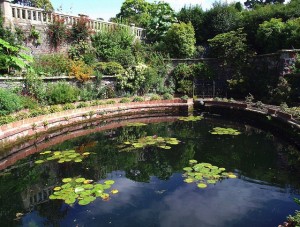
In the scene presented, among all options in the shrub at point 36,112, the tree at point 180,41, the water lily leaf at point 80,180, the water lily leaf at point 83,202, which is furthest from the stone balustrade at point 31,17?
the water lily leaf at point 83,202

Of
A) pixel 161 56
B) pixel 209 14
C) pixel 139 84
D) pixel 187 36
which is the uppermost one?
pixel 209 14

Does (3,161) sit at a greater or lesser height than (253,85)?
lesser

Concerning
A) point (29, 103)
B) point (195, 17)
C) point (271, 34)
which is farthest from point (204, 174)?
point (195, 17)

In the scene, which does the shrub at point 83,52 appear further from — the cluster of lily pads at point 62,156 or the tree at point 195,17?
the cluster of lily pads at point 62,156

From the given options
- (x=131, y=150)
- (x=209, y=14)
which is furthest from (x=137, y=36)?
(x=131, y=150)

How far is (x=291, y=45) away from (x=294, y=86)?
2674 millimetres

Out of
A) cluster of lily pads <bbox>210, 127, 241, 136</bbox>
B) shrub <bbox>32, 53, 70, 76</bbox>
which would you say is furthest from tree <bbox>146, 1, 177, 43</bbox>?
cluster of lily pads <bbox>210, 127, 241, 136</bbox>

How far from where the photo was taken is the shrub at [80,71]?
15648 mm

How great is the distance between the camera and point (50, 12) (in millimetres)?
17062

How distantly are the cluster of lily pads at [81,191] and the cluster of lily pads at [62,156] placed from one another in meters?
1.47

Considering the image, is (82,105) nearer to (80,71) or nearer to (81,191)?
(80,71)

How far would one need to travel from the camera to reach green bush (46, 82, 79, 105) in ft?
46.3

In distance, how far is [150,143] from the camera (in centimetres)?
1065

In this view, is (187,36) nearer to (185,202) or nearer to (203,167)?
(203,167)
